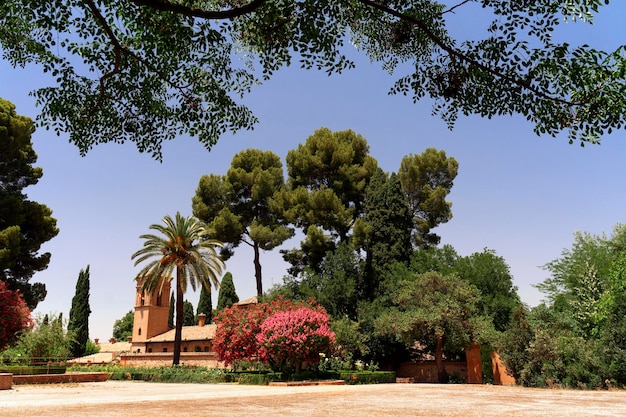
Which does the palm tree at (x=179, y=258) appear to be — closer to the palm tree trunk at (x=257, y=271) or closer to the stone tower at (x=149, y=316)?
the palm tree trunk at (x=257, y=271)

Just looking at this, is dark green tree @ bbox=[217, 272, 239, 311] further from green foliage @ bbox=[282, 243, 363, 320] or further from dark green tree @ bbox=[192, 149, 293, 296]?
green foliage @ bbox=[282, 243, 363, 320]

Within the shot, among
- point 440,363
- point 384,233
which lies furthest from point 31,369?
point 440,363

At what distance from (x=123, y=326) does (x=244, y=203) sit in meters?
45.1

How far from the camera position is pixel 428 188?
38.8 metres

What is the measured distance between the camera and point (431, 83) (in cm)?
872

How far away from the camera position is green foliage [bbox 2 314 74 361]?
29.5 meters

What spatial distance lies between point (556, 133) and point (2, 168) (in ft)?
119

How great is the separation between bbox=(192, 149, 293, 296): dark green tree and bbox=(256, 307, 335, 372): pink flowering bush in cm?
1383

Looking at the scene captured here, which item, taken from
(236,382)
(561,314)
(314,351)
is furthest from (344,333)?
(561,314)

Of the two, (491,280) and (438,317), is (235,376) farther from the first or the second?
(491,280)

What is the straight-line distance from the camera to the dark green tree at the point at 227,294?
5141 cm

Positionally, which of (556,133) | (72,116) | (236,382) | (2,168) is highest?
(2,168)

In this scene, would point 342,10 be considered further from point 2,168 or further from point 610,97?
point 2,168

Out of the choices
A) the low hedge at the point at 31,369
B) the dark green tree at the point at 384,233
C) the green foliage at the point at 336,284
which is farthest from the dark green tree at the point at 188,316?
the dark green tree at the point at 384,233
